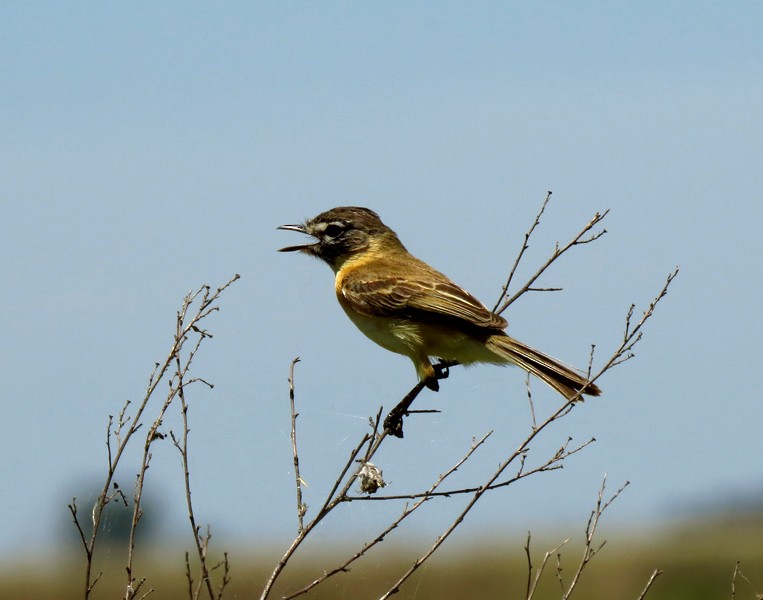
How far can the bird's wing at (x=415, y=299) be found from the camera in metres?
6.92

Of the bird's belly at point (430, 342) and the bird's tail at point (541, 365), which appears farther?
the bird's belly at point (430, 342)

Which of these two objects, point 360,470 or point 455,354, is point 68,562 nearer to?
point 455,354

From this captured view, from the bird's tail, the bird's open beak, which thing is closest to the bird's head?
the bird's open beak

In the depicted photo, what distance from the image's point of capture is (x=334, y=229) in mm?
8023

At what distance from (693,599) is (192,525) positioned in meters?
→ 22.3

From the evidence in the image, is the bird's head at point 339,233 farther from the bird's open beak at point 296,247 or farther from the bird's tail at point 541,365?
the bird's tail at point 541,365

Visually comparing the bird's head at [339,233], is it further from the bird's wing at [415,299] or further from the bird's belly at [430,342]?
the bird's belly at [430,342]

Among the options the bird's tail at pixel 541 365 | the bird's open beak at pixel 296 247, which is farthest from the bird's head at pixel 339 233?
the bird's tail at pixel 541 365

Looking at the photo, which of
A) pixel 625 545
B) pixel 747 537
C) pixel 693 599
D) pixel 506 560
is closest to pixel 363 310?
pixel 693 599

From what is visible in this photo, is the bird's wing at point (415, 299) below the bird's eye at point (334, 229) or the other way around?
below

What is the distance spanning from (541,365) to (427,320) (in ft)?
2.42

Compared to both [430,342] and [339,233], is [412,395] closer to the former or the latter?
[430,342]

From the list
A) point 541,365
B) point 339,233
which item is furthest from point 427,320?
point 339,233

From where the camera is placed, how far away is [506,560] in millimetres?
28156
